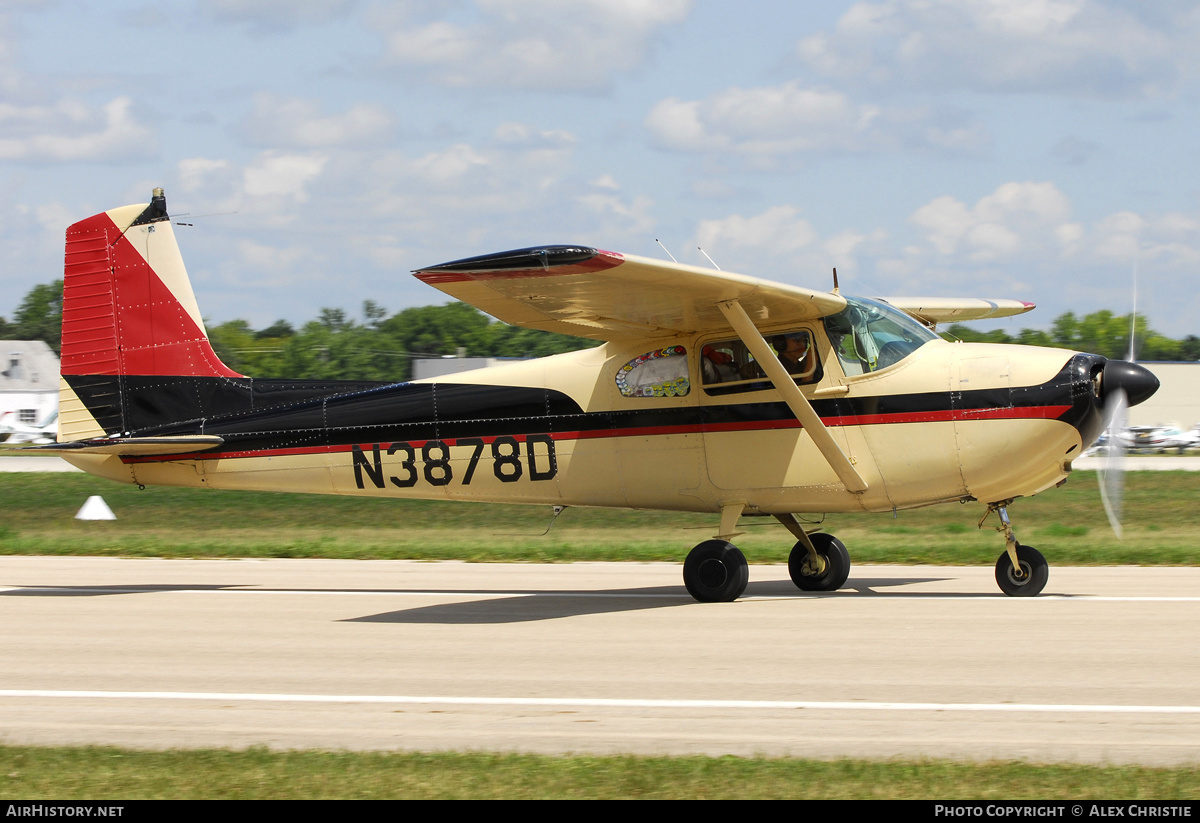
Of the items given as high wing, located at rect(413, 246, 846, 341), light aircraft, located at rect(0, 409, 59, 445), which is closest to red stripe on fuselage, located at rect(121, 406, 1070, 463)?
high wing, located at rect(413, 246, 846, 341)

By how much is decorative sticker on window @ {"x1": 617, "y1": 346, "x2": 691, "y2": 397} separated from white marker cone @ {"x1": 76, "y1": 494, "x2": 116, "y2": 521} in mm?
14812

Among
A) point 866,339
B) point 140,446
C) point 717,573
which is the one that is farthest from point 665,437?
point 140,446

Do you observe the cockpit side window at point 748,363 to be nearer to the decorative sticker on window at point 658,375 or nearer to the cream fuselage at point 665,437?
the cream fuselage at point 665,437

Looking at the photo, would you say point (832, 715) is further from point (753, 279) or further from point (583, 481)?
point (583, 481)

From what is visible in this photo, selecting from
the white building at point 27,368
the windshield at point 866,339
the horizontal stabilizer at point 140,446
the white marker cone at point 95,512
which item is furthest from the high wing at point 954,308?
the white building at point 27,368

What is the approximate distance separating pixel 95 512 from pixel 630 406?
15.2 m

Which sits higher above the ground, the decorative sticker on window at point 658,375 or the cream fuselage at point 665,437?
the decorative sticker on window at point 658,375

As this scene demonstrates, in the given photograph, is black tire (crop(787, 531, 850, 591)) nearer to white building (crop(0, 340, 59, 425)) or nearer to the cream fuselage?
the cream fuselage

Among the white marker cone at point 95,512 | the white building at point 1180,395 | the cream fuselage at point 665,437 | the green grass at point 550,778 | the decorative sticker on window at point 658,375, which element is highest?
the decorative sticker on window at point 658,375

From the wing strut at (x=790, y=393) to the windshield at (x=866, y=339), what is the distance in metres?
0.60

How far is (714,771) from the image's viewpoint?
16.4 ft

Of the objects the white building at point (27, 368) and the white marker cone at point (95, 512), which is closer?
the white marker cone at point (95, 512)

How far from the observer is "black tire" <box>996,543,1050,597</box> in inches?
415

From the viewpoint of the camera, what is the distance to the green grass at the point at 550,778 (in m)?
4.70
